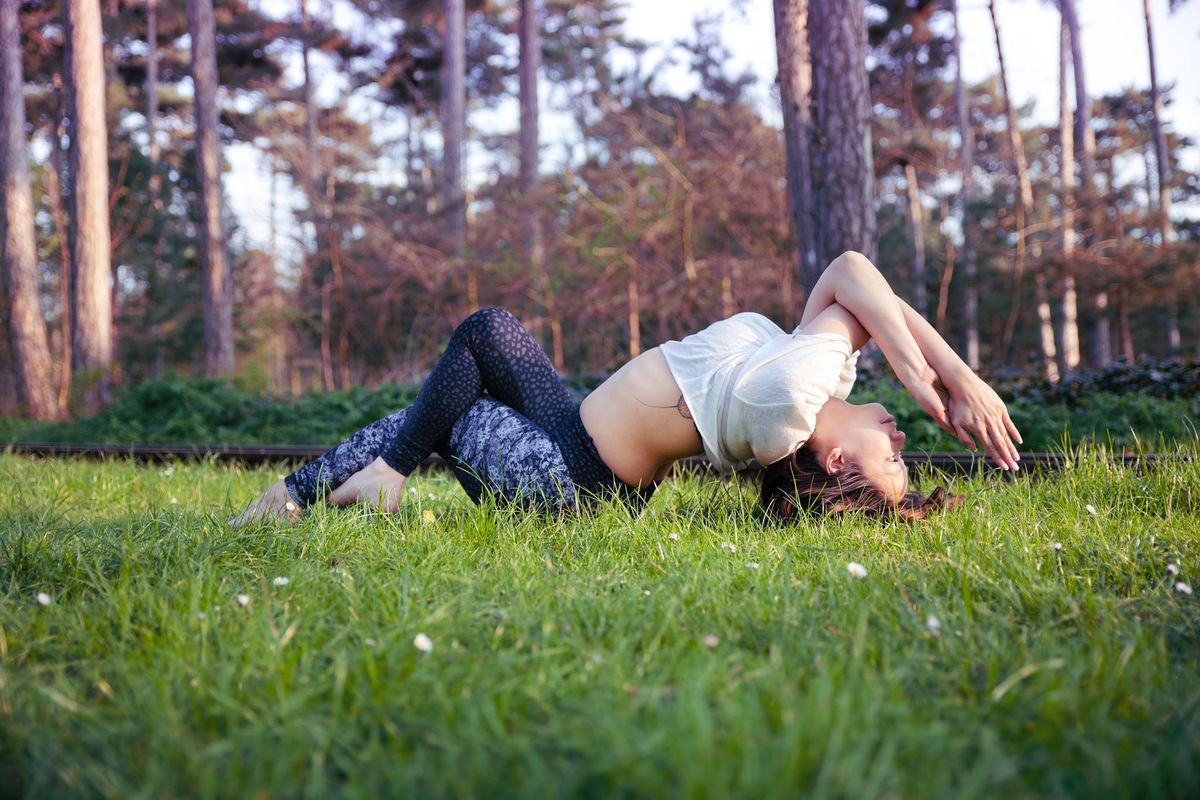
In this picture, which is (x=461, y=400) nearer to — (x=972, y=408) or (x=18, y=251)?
(x=972, y=408)

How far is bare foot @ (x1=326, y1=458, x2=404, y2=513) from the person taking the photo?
2.99 meters

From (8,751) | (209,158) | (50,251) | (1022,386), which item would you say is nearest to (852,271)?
(8,751)

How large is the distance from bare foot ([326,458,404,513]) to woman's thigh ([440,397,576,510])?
0.27 meters

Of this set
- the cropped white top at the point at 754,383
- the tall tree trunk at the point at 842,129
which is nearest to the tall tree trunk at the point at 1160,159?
the tall tree trunk at the point at 842,129

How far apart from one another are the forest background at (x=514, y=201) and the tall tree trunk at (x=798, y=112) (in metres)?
0.04

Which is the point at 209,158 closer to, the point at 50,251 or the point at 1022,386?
the point at 50,251

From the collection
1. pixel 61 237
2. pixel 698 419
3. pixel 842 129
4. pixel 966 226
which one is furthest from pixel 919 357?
pixel 966 226

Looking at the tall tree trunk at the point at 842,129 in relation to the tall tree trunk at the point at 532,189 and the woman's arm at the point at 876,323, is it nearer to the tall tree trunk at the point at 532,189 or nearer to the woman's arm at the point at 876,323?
the woman's arm at the point at 876,323

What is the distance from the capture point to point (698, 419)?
2689mm

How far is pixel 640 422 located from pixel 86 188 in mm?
10944

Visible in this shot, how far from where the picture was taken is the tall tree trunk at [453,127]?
14.7 m

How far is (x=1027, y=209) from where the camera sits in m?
15.9

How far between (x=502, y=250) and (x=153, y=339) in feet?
41.7

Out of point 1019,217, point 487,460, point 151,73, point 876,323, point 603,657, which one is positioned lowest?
point 603,657
